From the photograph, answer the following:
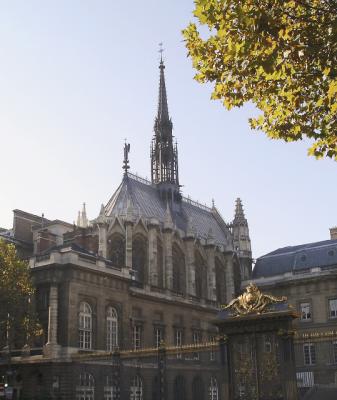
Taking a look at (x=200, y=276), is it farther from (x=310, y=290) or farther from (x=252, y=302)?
(x=252, y=302)

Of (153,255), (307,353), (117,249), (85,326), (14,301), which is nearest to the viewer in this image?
(14,301)

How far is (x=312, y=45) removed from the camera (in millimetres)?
12102

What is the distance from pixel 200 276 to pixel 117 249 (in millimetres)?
11145

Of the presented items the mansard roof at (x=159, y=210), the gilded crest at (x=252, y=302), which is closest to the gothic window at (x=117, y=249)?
the mansard roof at (x=159, y=210)

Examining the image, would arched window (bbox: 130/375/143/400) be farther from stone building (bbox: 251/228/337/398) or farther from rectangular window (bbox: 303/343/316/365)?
rectangular window (bbox: 303/343/316/365)

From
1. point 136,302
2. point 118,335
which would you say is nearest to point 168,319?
point 136,302

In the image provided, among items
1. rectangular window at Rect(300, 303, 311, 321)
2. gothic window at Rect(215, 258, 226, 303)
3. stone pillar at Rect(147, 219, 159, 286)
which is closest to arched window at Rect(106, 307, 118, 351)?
stone pillar at Rect(147, 219, 159, 286)

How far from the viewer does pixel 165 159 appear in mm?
68938

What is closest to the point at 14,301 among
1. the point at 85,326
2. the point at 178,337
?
the point at 85,326

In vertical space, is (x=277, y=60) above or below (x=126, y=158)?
below

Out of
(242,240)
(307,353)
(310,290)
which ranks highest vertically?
(242,240)

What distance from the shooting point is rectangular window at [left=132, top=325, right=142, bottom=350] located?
45.2 metres

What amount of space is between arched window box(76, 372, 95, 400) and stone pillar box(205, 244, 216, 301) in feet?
75.6

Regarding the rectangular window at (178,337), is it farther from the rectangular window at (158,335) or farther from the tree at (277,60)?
the tree at (277,60)
